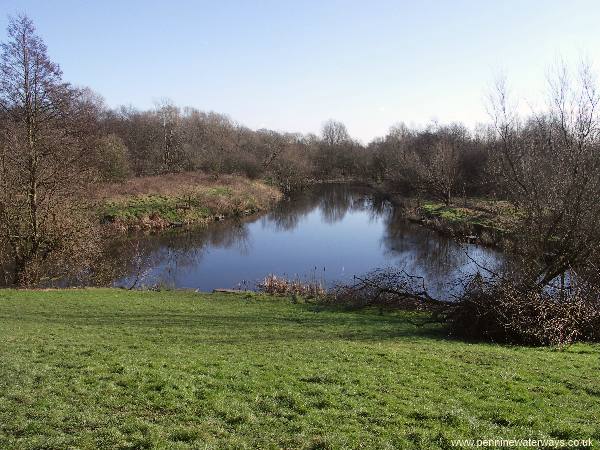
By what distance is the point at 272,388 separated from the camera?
8.80 m

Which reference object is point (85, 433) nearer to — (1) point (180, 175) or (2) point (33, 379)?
(2) point (33, 379)

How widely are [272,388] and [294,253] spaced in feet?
99.2

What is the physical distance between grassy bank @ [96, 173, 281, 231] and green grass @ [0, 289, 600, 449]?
32663 mm

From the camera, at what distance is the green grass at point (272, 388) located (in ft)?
22.2

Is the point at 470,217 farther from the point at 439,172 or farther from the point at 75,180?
the point at 75,180

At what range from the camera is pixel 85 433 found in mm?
6582

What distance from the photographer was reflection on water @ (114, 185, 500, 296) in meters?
30.8

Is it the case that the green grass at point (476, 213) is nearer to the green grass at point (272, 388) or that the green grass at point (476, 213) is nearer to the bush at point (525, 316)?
the bush at point (525, 316)

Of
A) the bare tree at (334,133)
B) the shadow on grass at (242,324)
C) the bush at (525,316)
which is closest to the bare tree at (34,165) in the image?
the shadow on grass at (242,324)

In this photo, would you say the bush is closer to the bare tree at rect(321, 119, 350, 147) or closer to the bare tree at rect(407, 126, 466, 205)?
the bare tree at rect(407, 126, 466, 205)

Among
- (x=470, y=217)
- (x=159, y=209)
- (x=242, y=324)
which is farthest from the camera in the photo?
(x=159, y=209)

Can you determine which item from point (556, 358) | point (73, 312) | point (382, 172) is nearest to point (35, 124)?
point (73, 312)

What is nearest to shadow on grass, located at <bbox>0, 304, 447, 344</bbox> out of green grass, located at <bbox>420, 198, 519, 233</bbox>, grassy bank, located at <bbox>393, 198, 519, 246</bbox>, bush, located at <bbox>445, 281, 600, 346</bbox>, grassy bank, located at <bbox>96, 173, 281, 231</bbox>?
bush, located at <bbox>445, 281, 600, 346</bbox>

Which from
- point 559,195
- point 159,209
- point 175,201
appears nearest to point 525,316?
point 559,195
